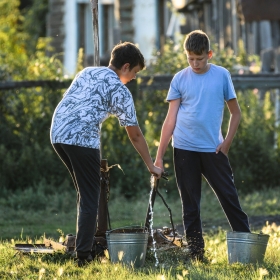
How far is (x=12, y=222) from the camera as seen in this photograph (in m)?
9.59

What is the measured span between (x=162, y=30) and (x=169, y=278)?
15.5m

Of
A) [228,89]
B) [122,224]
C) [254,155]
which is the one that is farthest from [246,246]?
[254,155]

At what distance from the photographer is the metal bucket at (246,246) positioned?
6098mm

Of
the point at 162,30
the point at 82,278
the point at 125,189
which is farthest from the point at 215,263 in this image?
the point at 162,30

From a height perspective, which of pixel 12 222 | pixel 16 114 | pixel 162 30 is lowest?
pixel 12 222

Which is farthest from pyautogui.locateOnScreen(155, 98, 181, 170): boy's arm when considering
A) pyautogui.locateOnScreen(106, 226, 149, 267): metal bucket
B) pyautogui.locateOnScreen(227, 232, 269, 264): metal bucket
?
pyautogui.locateOnScreen(227, 232, 269, 264): metal bucket

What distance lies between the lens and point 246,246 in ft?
20.1

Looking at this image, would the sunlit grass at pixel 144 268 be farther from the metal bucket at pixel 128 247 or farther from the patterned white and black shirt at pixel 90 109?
the patterned white and black shirt at pixel 90 109

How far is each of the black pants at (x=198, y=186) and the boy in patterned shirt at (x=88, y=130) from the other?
0.34 metres

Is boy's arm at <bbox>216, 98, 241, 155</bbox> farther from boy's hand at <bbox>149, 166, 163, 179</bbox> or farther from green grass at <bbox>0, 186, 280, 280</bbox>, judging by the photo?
green grass at <bbox>0, 186, 280, 280</bbox>

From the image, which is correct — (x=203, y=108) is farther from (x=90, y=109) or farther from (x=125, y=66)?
(x=90, y=109)

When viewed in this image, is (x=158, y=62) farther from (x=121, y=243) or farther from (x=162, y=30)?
(x=162, y=30)

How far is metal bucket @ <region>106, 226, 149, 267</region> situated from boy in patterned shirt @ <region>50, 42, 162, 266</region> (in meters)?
0.23

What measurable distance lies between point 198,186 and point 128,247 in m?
0.86
